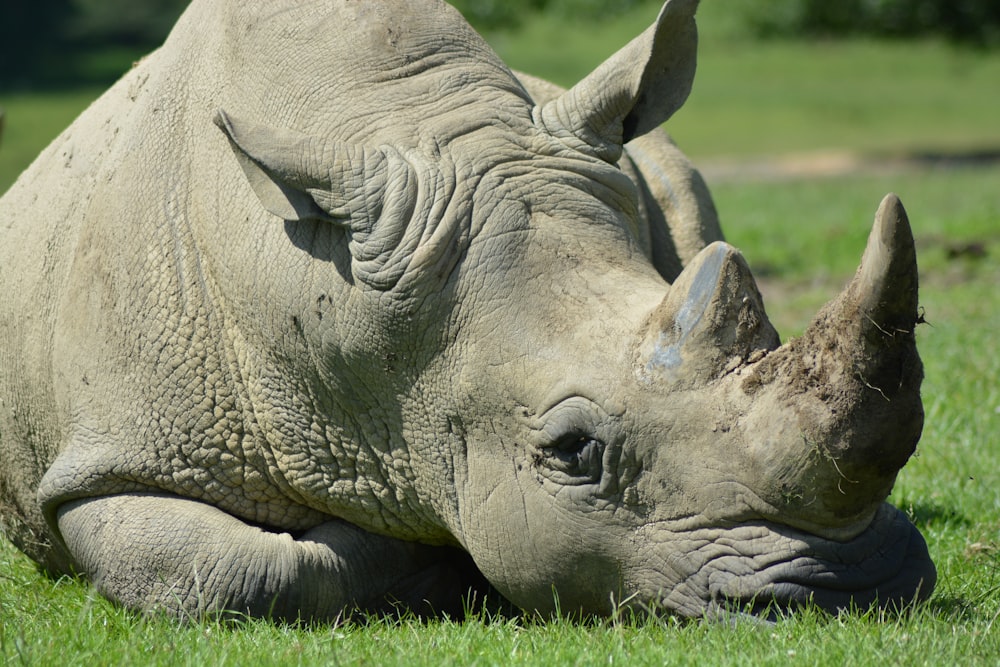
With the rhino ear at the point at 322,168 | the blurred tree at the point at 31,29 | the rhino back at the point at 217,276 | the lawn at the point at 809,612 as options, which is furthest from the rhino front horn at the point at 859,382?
the blurred tree at the point at 31,29

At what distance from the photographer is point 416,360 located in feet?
14.2

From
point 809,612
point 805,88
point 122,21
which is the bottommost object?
point 809,612

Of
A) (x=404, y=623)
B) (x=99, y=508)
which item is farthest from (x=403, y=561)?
(x=99, y=508)

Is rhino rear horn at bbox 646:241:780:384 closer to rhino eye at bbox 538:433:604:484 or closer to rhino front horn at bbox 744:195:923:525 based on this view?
rhino front horn at bbox 744:195:923:525

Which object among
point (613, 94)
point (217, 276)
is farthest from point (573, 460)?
point (217, 276)

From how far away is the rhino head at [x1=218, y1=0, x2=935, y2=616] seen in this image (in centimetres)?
365

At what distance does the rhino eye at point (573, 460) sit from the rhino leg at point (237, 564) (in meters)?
0.83

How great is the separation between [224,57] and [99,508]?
1.56 meters

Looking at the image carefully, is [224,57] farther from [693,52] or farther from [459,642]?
[459,642]

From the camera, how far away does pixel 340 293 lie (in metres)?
4.37

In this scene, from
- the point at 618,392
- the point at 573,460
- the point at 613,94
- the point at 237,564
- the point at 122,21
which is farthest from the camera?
the point at 122,21

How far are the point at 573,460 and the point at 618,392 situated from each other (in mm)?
248

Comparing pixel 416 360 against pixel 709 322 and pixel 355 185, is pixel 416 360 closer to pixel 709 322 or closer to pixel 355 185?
pixel 355 185

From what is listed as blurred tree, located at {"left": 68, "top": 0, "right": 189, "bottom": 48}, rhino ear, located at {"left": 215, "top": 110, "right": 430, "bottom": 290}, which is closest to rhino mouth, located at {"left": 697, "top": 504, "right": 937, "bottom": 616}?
rhino ear, located at {"left": 215, "top": 110, "right": 430, "bottom": 290}
